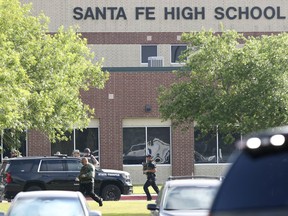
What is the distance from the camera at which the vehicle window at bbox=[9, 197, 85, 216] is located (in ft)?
54.6

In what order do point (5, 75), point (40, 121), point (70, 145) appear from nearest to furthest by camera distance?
point (5, 75) → point (40, 121) → point (70, 145)

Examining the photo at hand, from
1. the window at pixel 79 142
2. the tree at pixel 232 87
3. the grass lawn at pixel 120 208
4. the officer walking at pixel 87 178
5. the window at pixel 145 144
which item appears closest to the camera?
the grass lawn at pixel 120 208

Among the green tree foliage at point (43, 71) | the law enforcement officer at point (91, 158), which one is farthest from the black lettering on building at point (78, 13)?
the law enforcement officer at point (91, 158)

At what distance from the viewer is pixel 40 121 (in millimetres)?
33031

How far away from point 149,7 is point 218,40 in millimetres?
20334

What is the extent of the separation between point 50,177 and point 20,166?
3.64 ft

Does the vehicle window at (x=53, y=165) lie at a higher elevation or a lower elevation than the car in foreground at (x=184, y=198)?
higher

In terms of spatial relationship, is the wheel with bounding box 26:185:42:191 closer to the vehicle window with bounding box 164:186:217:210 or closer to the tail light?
the tail light

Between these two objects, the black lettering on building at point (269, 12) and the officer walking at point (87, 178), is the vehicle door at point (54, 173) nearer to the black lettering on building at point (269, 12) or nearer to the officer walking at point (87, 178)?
the officer walking at point (87, 178)

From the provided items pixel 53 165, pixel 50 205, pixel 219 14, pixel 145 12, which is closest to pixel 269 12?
pixel 219 14

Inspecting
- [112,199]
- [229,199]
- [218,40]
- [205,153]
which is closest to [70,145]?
[205,153]

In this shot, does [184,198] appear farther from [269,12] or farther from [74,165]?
[269,12]

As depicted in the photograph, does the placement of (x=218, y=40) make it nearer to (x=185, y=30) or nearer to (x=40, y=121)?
(x=40, y=121)

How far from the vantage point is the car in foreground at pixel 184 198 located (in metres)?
17.6
